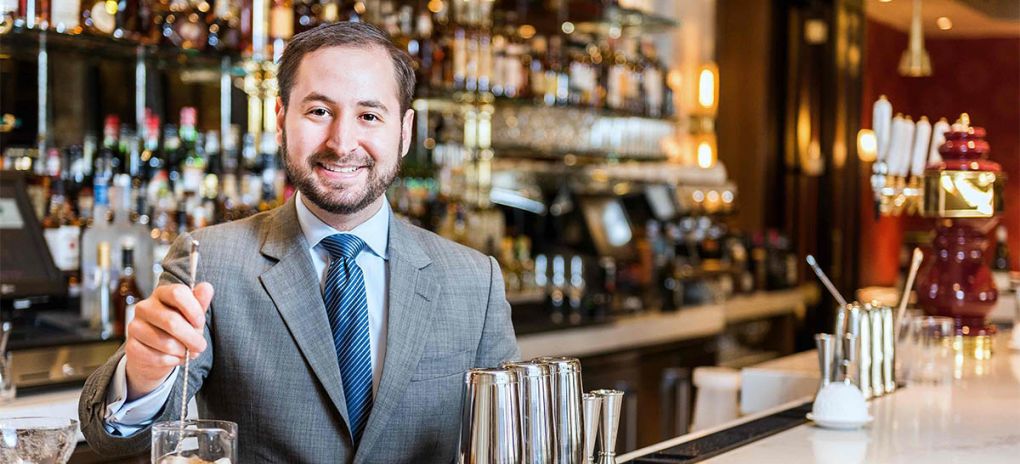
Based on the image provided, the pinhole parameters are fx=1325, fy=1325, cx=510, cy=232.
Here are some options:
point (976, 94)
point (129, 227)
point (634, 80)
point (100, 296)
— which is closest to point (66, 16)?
point (129, 227)

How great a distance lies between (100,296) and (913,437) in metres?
2.24

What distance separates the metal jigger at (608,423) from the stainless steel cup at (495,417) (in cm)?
16

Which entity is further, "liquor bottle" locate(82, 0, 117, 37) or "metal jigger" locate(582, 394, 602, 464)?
"liquor bottle" locate(82, 0, 117, 37)

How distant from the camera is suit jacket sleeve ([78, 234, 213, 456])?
5.81 feet

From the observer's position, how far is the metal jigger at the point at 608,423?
1.67 meters

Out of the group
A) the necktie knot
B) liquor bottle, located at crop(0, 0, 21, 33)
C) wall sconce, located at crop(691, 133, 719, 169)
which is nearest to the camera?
the necktie knot

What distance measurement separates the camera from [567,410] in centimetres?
161

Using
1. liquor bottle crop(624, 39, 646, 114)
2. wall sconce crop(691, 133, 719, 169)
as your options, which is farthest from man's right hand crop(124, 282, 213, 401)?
wall sconce crop(691, 133, 719, 169)

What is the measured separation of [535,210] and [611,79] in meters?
0.73

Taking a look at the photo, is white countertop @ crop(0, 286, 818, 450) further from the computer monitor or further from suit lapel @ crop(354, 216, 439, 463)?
suit lapel @ crop(354, 216, 439, 463)

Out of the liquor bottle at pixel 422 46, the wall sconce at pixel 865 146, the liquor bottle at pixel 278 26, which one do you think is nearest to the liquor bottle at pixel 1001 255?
the liquor bottle at pixel 422 46

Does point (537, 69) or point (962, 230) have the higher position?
point (537, 69)

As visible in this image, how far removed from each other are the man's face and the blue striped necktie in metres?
0.11

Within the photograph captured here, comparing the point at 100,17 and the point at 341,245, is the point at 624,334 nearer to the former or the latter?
the point at 100,17
